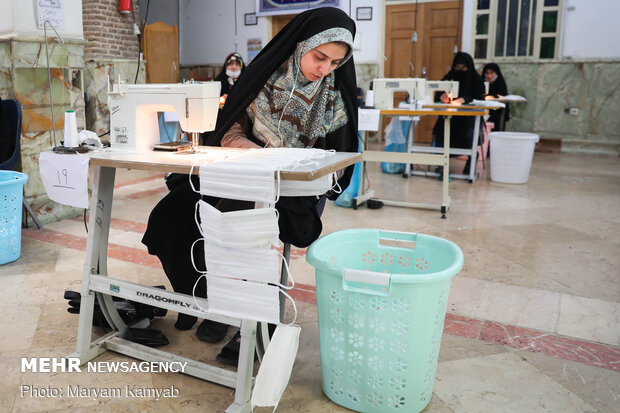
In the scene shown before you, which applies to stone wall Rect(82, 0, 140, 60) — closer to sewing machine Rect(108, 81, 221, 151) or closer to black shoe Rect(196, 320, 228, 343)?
sewing machine Rect(108, 81, 221, 151)

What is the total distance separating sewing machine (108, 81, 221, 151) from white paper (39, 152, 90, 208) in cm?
20

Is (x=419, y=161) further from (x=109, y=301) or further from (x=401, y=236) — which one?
(x=109, y=301)

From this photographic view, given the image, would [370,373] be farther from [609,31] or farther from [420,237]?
[609,31]

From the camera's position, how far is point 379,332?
1.54m

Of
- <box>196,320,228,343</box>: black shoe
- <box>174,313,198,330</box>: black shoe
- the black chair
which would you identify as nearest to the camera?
<box>196,320,228,343</box>: black shoe

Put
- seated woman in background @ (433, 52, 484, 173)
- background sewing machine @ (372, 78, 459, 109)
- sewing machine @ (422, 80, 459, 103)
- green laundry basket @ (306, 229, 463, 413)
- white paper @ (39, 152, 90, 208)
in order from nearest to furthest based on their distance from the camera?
green laundry basket @ (306, 229, 463, 413) → white paper @ (39, 152, 90, 208) → background sewing machine @ (372, 78, 459, 109) → sewing machine @ (422, 80, 459, 103) → seated woman in background @ (433, 52, 484, 173)

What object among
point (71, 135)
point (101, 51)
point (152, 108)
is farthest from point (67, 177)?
point (101, 51)

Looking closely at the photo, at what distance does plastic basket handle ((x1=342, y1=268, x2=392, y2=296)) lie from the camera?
1.48 metres

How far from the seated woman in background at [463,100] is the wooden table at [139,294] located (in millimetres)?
4336

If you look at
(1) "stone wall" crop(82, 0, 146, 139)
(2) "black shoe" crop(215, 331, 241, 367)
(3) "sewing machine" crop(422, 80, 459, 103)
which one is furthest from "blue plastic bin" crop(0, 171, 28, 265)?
(1) "stone wall" crop(82, 0, 146, 139)

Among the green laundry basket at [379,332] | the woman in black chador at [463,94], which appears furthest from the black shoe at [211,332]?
the woman in black chador at [463,94]

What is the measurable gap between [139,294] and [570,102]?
289 inches

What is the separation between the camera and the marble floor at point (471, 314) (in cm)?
174

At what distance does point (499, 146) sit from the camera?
5383 mm
